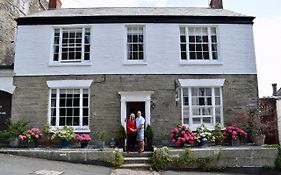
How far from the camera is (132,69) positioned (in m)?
14.5

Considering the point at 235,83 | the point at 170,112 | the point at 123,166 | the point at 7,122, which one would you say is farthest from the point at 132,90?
the point at 7,122

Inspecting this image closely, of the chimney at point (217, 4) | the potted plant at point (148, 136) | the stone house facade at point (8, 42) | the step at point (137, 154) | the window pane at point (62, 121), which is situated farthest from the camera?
the chimney at point (217, 4)

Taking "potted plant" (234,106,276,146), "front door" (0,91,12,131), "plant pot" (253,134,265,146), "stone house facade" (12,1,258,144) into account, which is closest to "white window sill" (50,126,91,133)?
"stone house facade" (12,1,258,144)

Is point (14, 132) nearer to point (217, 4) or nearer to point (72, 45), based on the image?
point (72, 45)

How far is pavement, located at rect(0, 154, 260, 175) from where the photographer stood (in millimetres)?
9469

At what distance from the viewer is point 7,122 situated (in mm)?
14344

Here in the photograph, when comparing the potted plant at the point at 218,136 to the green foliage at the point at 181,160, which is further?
the potted plant at the point at 218,136

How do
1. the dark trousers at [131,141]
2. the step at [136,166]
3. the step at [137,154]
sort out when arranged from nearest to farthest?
1. the step at [136,166]
2. the step at [137,154]
3. the dark trousers at [131,141]

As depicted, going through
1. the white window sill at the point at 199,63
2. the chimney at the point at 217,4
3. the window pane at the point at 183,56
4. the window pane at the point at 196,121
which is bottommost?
the window pane at the point at 196,121

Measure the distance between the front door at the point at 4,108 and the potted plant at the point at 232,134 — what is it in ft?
37.2

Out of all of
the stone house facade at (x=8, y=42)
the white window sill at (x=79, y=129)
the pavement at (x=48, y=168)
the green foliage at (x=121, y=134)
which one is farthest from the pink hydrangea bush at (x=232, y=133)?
the stone house facade at (x=8, y=42)

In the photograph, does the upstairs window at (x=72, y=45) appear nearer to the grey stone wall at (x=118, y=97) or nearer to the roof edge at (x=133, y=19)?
the roof edge at (x=133, y=19)

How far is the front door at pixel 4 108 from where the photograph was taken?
15.7 meters

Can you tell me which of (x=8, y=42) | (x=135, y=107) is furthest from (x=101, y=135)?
(x=8, y=42)
